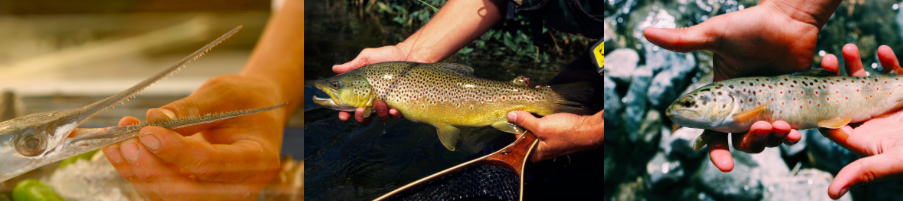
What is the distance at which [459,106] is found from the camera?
1.34m

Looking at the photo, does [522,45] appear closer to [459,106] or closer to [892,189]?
[459,106]

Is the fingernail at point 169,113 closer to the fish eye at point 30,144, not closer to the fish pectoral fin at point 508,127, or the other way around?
the fish eye at point 30,144

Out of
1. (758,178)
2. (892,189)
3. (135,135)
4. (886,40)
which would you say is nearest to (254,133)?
(135,135)

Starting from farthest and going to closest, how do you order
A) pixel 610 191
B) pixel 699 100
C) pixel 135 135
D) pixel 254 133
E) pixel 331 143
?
pixel 610 191 < pixel 331 143 < pixel 254 133 < pixel 699 100 < pixel 135 135

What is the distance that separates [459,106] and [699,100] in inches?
25.7

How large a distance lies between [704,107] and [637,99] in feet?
1.90

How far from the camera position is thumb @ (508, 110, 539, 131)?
1.28 m

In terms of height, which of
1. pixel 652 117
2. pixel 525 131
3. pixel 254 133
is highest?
pixel 254 133

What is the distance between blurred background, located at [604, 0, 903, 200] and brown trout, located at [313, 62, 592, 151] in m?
0.25

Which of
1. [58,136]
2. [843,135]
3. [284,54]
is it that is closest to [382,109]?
[284,54]

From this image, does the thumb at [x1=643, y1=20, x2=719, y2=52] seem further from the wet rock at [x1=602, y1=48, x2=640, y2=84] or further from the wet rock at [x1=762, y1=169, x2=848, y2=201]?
the wet rock at [x1=762, y1=169, x2=848, y2=201]

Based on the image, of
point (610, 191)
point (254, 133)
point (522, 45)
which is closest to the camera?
point (254, 133)

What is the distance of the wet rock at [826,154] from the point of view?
4.85 feet

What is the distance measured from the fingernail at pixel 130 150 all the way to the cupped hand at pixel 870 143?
4.73 ft
